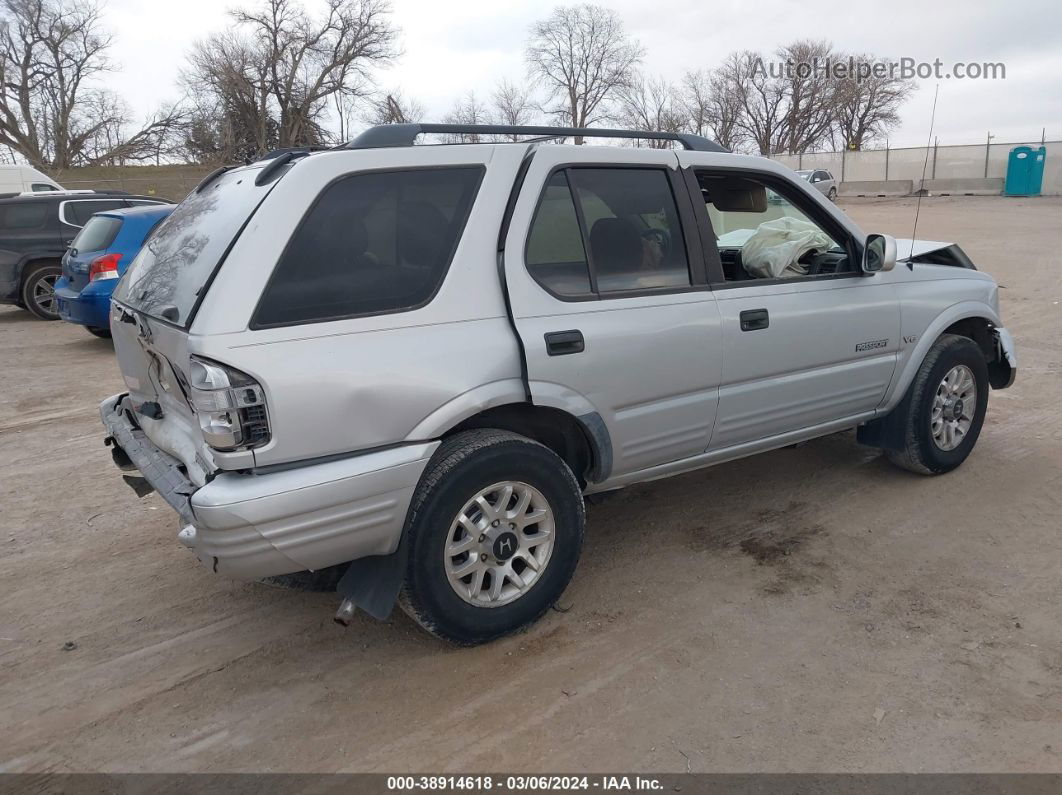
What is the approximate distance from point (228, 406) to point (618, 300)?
5.35 ft

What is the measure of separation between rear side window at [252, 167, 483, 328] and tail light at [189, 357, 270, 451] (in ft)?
0.64

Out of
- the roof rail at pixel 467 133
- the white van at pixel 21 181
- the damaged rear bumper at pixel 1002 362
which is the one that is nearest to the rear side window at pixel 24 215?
the roof rail at pixel 467 133

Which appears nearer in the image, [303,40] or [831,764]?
[831,764]

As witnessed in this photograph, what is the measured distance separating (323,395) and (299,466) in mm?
255

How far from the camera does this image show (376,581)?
3043mm

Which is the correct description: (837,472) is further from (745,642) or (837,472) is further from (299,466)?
(299,466)

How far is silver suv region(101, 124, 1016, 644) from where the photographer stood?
2.68 meters

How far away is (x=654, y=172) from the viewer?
144 inches

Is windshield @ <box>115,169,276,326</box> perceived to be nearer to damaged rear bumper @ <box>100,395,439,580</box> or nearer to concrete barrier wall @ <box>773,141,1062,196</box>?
damaged rear bumper @ <box>100,395,439,580</box>

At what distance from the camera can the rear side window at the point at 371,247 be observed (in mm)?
2744

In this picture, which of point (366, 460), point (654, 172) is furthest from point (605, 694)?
point (654, 172)

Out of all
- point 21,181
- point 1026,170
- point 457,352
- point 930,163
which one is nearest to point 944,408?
point 457,352

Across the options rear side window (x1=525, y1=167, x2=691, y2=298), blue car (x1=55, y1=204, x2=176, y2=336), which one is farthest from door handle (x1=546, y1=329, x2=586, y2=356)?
blue car (x1=55, y1=204, x2=176, y2=336)

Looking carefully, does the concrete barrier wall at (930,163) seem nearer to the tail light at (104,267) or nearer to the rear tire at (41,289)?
the rear tire at (41,289)
